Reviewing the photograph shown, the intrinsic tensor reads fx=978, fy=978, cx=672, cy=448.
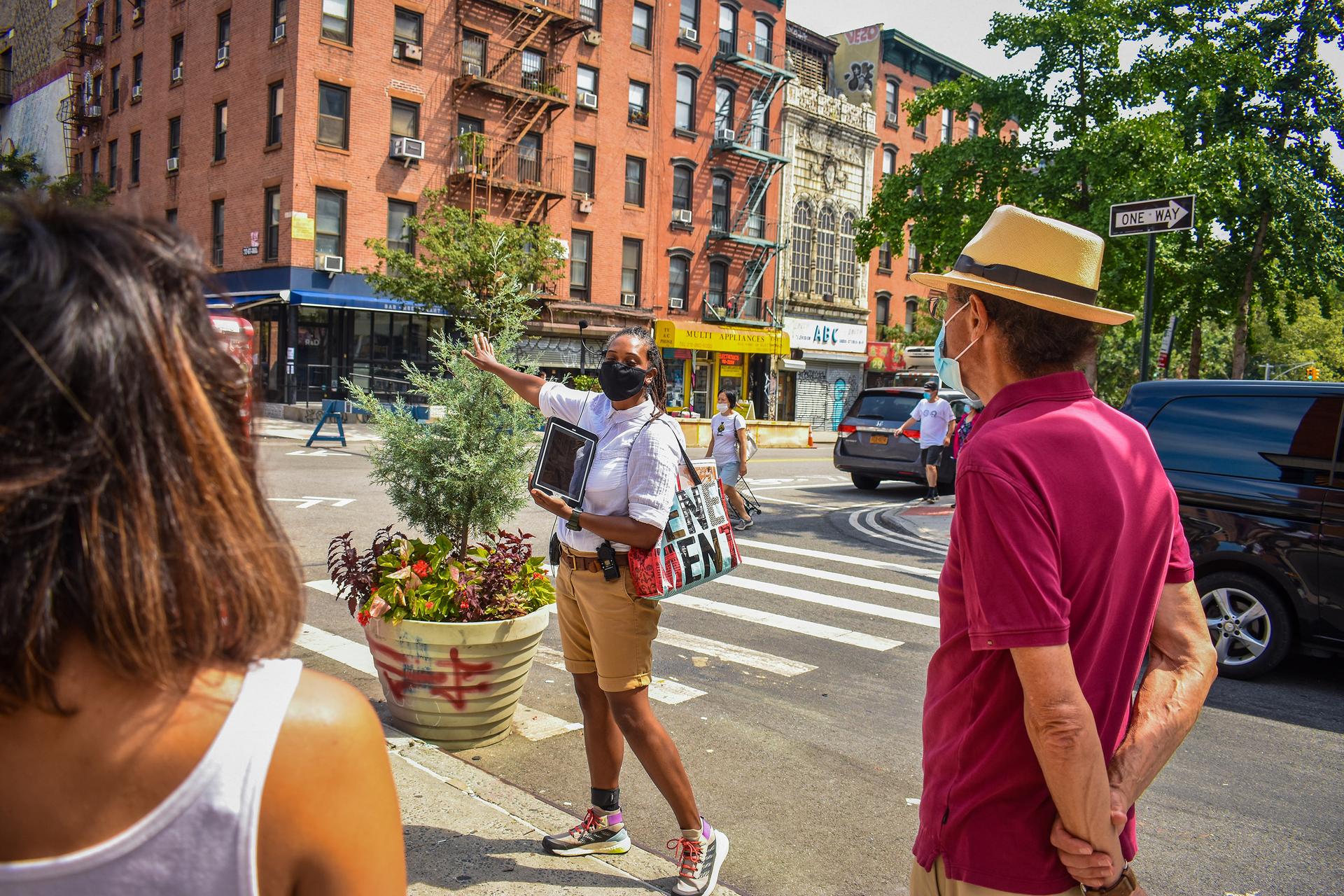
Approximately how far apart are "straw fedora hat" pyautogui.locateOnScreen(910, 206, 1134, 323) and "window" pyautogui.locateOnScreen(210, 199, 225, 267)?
31.3 meters

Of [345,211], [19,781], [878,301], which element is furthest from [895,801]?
[878,301]

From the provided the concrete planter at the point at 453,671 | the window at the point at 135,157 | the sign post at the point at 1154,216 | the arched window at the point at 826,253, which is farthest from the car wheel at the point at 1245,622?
the window at the point at 135,157

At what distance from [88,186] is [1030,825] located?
39.6 metres

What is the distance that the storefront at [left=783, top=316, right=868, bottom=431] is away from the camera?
41.9 m

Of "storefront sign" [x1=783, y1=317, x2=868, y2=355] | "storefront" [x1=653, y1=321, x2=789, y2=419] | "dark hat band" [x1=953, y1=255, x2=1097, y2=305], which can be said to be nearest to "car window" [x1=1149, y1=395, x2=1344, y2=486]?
"dark hat band" [x1=953, y1=255, x2=1097, y2=305]

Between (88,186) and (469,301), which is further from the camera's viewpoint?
(88,186)

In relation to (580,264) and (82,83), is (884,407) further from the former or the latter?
(82,83)

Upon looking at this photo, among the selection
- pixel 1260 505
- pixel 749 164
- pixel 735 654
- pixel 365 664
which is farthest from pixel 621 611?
pixel 749 164

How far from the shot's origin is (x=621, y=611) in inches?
139

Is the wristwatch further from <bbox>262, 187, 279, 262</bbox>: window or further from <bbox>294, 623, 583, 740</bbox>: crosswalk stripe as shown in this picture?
<bbox>262, 187, 279, 262</bbox>: window

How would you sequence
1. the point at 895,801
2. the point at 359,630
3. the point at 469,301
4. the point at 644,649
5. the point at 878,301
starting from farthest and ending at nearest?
the point at 878,301
the point at 469,301
the point at 359,630
the point at 895,801
the point at 644,649

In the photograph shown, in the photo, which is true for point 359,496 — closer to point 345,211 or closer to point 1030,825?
point 1030,825

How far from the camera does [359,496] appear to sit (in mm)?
13469

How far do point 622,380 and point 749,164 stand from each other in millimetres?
36983
